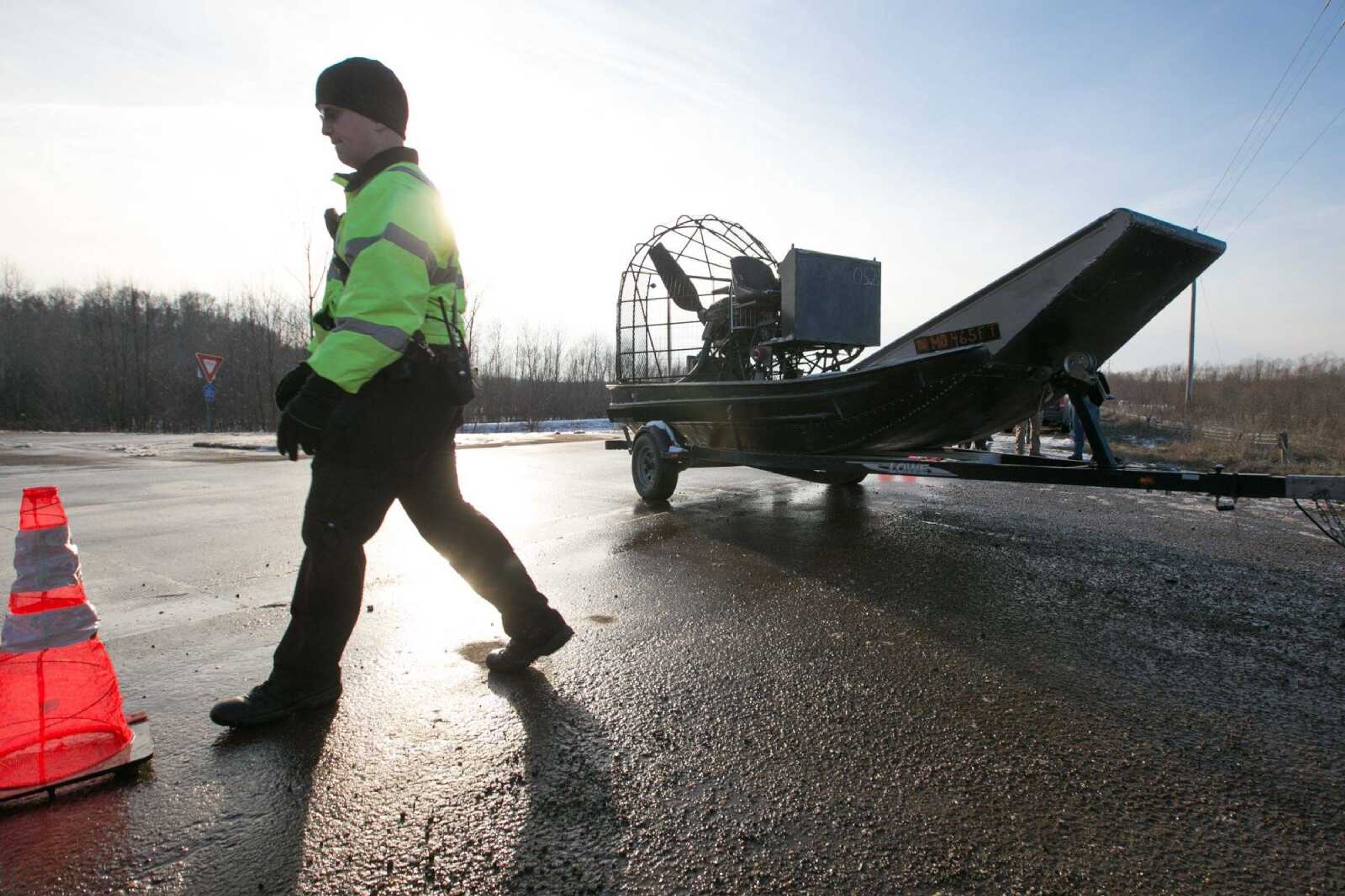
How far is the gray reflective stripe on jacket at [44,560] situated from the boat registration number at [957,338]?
16.0 feet

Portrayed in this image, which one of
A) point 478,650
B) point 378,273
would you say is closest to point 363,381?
point 378,273

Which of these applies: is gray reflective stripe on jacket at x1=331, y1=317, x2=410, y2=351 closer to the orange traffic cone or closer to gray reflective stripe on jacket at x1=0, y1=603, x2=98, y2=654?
the orange traffic cone

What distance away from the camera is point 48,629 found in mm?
2002

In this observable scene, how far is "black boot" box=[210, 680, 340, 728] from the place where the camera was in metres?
2.24

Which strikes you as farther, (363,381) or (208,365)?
(208,365)

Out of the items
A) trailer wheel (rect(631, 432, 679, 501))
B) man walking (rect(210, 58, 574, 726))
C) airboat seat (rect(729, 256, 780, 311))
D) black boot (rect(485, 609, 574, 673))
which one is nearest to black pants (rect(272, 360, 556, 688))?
man walking (rect(210, 58, 574, 726))

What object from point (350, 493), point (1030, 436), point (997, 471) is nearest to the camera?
point (350, 493)

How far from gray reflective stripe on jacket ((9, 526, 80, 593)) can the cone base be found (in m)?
0.51

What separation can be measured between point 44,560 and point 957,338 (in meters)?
5.01

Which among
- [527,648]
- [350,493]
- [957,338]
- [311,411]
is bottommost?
[527,648]

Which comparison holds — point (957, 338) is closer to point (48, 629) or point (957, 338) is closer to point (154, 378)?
point (48, 629)

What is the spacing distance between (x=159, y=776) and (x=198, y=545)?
3979mm

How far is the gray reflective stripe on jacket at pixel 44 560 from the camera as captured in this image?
1.99 meters

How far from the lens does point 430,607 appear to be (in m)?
3.69
